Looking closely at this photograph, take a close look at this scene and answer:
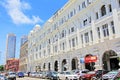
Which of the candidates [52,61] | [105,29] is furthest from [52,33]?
[105,29]

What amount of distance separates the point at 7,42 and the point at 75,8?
148m

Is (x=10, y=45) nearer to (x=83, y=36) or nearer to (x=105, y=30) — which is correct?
(x=83, y=36)

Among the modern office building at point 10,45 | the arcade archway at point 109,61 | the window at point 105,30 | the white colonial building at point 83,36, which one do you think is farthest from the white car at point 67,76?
the modern office building at point 10,45

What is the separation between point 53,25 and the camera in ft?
167

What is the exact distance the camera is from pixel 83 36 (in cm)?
3428

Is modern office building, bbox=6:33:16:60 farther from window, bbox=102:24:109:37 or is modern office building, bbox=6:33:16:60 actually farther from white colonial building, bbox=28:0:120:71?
window, bbox=102:24:109:37

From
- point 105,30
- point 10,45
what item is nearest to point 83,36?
point 105,30

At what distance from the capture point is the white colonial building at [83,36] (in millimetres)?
27586

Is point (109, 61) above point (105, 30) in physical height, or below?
below

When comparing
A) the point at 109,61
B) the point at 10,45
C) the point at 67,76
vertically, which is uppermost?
the point at 10,45

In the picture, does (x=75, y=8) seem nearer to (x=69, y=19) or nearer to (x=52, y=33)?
(x=69, y=19)

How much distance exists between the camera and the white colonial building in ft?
90.5

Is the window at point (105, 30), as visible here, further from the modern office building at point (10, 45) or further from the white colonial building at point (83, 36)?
the modern office building at point (10, 45)

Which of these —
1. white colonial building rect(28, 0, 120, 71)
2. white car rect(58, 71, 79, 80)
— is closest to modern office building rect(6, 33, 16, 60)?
white colonial building rect(28, 0, 120, 71)
